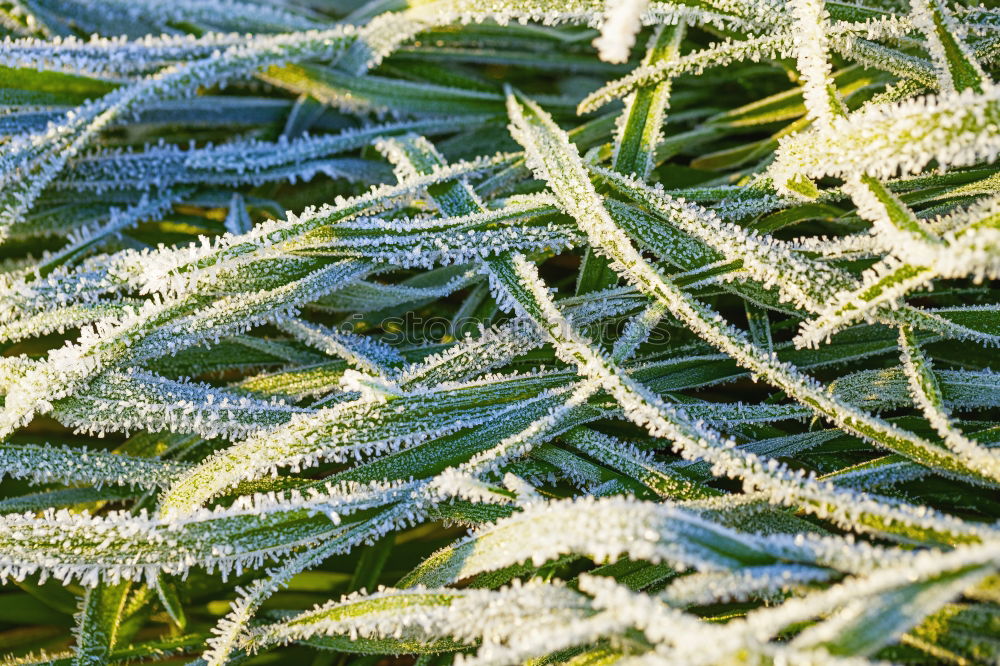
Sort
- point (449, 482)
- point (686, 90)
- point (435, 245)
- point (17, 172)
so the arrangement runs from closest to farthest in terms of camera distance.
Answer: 1. point (449, 482)
2. point (435, 245)
3. point (17, 172)
4. point (686, 90)

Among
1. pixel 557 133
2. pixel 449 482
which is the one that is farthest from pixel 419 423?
pixel 557 133

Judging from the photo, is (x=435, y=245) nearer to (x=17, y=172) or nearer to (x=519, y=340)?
(x=519, y=340)

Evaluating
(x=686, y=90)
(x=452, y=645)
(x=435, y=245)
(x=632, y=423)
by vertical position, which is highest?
(x=686, y=90)

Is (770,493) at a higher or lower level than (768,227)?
lower

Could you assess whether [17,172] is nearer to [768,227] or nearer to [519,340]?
[519,340]

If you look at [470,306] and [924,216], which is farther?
[470,306]

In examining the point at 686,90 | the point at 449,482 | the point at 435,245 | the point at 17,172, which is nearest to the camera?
the point at 449,482

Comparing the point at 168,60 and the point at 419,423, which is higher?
the point at 168,60

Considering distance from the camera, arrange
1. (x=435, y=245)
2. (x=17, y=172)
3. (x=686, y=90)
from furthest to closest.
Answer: (x=686, y=90)
(x=17, y=172)
(x=435, y=245)

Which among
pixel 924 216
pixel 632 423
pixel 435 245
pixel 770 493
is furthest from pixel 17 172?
pixel 924 216
